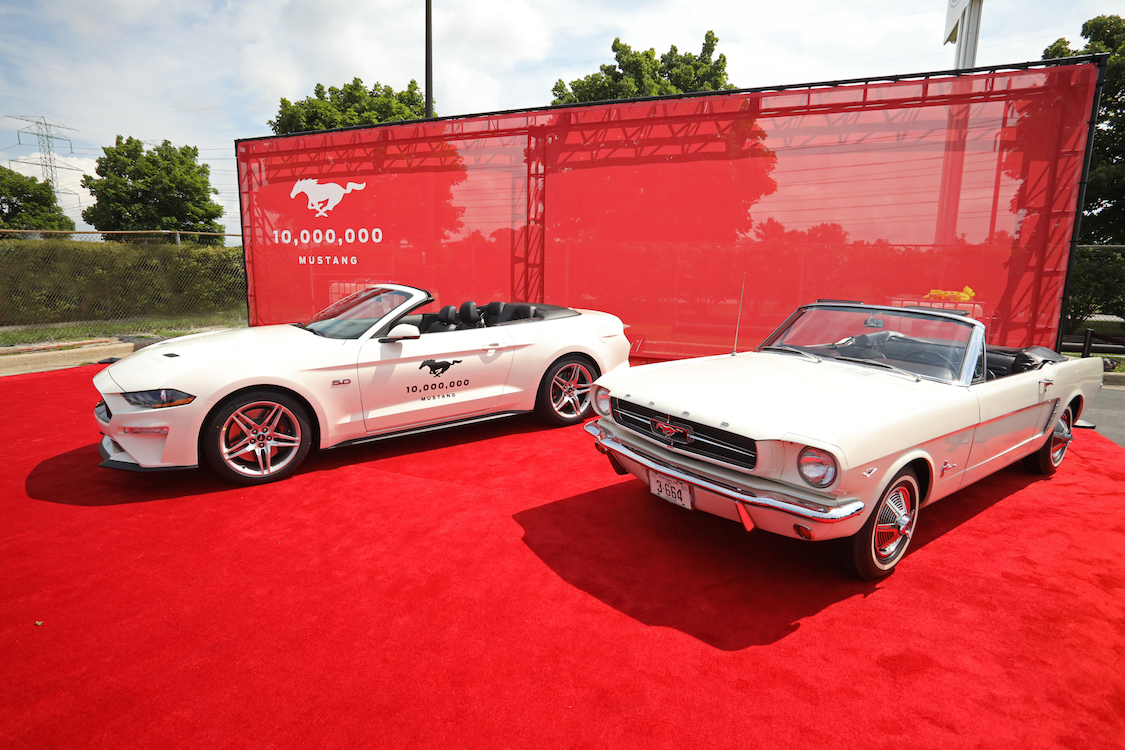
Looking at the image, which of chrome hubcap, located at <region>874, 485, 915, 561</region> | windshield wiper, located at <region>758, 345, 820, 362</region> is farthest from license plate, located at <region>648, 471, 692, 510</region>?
windshield wiper, located at <region>758, 345, 820, 362</region>

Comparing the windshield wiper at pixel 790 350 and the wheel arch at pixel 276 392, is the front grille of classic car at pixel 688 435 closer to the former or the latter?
the windshield wiper at pixel 790 350

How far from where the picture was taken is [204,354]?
4.25m

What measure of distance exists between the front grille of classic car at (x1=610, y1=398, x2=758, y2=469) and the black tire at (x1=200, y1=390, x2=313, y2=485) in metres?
2.51

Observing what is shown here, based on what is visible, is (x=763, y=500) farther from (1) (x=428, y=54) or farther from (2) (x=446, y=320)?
(1) (x=428, y=54)

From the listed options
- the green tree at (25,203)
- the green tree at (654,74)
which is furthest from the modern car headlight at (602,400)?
the green tree at (25,203)

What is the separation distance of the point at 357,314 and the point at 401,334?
679 mm

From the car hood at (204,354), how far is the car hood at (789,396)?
258 centimetres

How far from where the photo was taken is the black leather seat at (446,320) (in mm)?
5387

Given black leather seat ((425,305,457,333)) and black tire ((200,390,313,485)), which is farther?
black leather seat ((425,305,457,333))

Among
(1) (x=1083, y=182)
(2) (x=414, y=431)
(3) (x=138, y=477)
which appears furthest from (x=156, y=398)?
(1) (x=1083, y=182)

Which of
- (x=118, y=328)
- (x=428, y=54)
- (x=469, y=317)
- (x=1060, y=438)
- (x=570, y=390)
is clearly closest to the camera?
(x=1060, y=438)

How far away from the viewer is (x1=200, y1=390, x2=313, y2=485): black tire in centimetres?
409

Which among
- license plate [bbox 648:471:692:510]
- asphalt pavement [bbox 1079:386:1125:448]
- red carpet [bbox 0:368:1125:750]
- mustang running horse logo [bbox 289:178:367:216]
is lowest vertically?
red carpet [bbox 0:368:1125:750]

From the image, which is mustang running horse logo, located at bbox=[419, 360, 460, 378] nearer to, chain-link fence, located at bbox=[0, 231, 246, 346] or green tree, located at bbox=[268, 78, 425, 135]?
chain-link fence, located at bbox=[0, 231, 246, 346]
